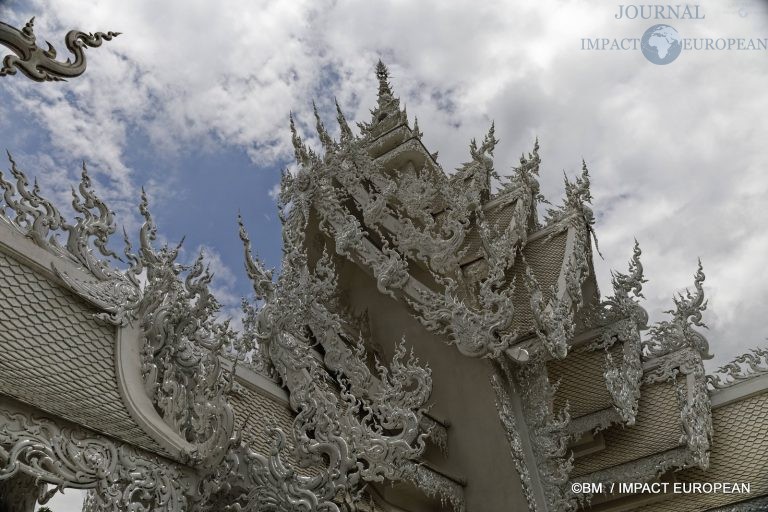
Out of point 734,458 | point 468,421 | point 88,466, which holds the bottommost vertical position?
point 88,466

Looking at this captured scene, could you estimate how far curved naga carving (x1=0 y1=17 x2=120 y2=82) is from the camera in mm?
2318

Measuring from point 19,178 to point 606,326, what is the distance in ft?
17.9

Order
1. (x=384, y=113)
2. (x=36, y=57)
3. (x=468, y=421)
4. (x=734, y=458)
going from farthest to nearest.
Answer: (x=384, y=113), (x=468, y=421), (x=734, y=458), (x=36, y=57)

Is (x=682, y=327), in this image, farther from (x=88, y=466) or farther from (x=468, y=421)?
(x=88, y=466)

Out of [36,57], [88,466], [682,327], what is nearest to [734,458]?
[682,327]

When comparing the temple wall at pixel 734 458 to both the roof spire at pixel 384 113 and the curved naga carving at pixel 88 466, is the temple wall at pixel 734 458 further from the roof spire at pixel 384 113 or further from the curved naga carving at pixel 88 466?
the roof spire at pixel 384 113

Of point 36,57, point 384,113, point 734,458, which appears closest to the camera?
point 36,57

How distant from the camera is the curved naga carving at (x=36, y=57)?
2.32 m

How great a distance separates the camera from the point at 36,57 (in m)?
2.35

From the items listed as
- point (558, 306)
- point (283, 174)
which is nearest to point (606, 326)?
point (558, 306)

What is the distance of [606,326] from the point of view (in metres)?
6.81

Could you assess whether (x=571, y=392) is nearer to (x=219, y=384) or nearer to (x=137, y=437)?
(x=219, y=384)

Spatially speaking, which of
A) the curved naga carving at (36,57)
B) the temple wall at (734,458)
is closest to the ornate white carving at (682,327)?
the temple wall at (734,458)

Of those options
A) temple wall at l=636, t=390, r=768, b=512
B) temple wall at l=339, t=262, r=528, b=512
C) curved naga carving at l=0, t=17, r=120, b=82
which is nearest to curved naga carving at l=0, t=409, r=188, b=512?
curved naga carving at l=0, t=17, r=120, b=82
